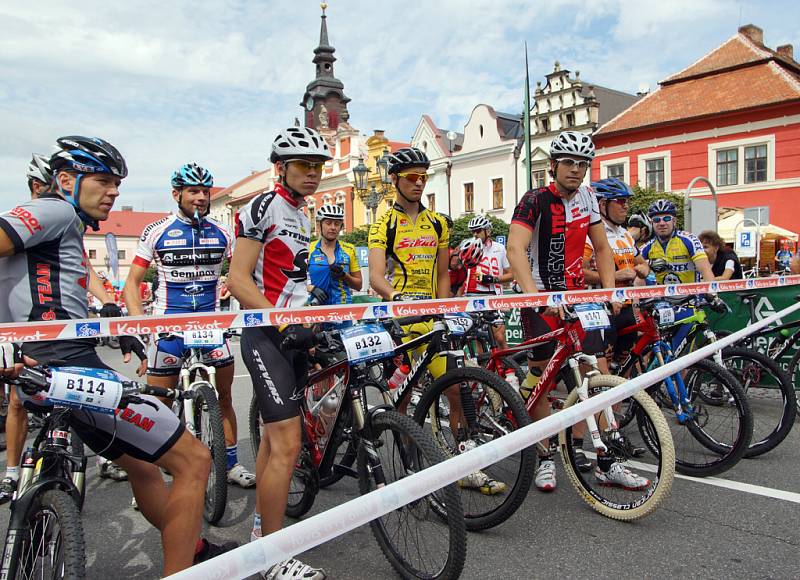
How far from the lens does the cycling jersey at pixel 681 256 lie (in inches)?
252

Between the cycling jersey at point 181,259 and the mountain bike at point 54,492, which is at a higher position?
the cycling jersey at point 181,259

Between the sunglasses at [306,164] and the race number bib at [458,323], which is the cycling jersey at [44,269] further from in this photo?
Result: the race number bib at [458,323]

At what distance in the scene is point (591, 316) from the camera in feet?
12.7

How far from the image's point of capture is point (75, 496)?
7.63ft

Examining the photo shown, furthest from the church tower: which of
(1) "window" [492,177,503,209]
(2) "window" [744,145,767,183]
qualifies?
(2) "window" [744,145,767,183]

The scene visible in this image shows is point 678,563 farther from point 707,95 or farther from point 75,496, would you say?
point 707,95

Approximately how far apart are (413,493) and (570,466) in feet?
7.31

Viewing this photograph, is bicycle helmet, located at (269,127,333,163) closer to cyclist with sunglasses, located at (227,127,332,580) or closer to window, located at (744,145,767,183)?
cyclist with sunglasses, located at (227,127,332,580)

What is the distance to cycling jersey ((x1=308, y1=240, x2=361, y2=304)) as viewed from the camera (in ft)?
22.1

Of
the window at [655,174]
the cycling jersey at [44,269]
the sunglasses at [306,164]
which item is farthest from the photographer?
the window at [655,174]

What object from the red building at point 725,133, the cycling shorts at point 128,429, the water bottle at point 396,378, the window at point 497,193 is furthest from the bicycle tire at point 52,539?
the window at point 497,193

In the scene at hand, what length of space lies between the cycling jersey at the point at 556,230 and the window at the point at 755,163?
31.4m

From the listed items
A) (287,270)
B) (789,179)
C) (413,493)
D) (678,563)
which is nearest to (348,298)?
(287,270)

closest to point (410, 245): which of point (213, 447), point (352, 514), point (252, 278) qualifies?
point (252, 278)
